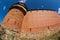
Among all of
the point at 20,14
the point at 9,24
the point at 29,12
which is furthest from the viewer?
the point at 29,12

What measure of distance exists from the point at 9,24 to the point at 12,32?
2.85 m

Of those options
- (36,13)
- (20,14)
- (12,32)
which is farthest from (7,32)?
(36,13)

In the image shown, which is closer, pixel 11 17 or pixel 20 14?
pixel 11 17

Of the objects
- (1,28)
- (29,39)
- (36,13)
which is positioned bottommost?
(29,39)

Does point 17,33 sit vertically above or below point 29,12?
below

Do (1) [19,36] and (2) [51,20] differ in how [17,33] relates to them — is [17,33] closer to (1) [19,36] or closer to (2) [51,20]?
(1) [19,36]

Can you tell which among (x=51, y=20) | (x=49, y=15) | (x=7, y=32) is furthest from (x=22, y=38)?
(x=49, y=15)

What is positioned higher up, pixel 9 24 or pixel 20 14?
pixel 20 14

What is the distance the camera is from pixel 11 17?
65.4 feet

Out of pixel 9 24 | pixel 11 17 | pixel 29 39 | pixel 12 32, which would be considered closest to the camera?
pixel 29 39

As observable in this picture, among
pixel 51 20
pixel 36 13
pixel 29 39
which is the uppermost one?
pixel 36 13

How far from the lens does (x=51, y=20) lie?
20.0 m

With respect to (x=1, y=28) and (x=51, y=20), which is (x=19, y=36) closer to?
(x=1, y=28)

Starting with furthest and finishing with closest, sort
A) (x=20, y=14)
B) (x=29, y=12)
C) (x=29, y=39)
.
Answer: (x=29, y=12)
(x=20, y=14)
(x=29, y=39)
